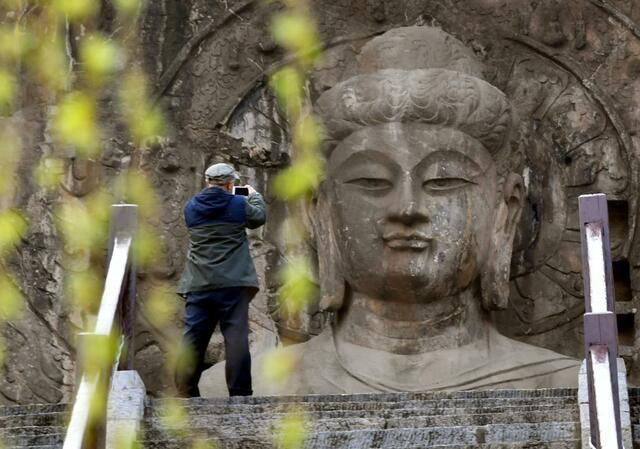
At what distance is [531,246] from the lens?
20.5 meters

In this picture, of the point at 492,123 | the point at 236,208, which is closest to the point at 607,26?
the point at 492,123

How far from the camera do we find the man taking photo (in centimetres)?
1772

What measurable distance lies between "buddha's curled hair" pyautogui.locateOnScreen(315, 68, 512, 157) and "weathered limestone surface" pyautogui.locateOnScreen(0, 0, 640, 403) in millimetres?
512

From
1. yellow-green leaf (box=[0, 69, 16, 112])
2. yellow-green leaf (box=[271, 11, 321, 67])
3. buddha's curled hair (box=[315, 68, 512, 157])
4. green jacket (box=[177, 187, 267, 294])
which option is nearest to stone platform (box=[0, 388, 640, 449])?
green jacket (box=[177, 187, 267, 294])

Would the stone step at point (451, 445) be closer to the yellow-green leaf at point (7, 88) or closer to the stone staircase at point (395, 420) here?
the stone staircase at point (395, 420)

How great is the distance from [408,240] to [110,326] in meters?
3.75

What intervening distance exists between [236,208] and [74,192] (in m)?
3.02

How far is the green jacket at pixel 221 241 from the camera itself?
17719 millimetres

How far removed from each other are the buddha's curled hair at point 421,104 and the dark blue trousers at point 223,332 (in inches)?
90.4

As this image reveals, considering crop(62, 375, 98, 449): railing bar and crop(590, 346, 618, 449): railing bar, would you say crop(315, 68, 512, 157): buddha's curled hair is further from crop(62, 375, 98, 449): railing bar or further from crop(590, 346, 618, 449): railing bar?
crop(62, 375, 98, 449): railing bar

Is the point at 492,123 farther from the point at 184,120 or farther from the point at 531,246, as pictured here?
the point at 184,120

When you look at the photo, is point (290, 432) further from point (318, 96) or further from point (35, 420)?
point (318, 96)

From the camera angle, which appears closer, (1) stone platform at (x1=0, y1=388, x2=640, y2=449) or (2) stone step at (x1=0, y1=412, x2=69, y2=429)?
(1) stone platform at (x1=0, y1=388, x2=640, y2=449)

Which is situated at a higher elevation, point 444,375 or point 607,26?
point 607,26
